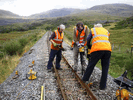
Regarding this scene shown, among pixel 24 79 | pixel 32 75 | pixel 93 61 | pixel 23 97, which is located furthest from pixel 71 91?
pixel 24 79

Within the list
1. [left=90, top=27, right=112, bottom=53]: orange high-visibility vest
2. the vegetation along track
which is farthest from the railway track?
[left=90, top=27, right=112, bottom=53]: orange high-visibility vest

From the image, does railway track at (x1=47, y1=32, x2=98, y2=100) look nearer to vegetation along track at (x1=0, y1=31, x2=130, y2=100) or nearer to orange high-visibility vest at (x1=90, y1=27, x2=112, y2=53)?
vegetation along track at (x1=0, y1=31, x2=130, y2=100)

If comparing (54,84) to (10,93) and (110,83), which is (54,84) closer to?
(10,93)

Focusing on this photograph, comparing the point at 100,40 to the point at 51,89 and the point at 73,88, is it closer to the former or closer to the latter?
the point at 73,88

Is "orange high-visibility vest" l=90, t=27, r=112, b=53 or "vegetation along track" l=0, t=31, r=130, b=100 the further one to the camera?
"vegetation along track" l=0, t=31, r=130, b=100

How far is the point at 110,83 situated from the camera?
14.4 feet

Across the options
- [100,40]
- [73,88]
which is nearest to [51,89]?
[73,88]

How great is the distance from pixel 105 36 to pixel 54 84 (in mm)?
2729

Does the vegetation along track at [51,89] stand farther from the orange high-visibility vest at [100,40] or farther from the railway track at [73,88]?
the orange high-visibility vest at [100,40]

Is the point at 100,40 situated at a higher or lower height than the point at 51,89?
higher

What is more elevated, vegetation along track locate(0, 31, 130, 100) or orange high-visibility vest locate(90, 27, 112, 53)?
orange high-visibility vest locate(90, 27, 112, 53)

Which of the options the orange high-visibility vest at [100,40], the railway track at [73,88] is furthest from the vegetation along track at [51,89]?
the orange high-visibility vest at [100,40]

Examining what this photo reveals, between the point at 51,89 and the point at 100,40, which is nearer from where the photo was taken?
the point at 100,40

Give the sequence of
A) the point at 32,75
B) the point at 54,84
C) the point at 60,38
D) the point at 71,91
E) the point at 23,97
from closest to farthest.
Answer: the point at 23,97, the point at 71,91, the point at 54,84, the point at 32,75, the point at 60,38
